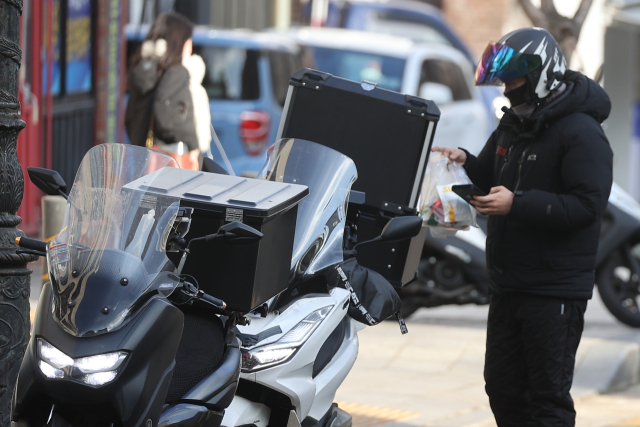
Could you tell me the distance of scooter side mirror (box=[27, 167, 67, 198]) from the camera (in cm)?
327

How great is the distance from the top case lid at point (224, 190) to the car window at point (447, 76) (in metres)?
9.95

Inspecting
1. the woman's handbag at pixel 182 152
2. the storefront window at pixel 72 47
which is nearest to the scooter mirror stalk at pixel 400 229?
the woman's handbag at pixel 182 152

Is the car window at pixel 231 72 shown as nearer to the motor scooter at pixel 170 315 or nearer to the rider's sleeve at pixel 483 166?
the rider's sleeve at pixel 483 166

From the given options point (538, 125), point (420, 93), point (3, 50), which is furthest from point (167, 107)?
point (420, 93)

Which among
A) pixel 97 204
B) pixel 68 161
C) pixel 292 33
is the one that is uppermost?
pixel 97 204

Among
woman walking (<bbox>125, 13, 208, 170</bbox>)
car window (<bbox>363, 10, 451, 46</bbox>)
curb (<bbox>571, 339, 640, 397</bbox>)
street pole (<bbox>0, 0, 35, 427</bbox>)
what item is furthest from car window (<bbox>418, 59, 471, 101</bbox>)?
street pole (<bbox>0, 0, 35, 427</bbox>)

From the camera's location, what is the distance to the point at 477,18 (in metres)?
20.5

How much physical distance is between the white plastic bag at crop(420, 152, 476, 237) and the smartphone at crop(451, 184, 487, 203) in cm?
31

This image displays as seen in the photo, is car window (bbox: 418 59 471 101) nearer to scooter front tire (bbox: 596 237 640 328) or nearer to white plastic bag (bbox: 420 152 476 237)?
scooter front tire (bbox: 596 237 640 328)

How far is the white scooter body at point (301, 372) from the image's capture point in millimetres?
3367

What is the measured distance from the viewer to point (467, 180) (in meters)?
4.48

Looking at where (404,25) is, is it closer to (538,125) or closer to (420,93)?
(420,93)

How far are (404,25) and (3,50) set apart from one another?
16215 mm

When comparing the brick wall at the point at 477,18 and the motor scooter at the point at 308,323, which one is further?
the brick wall at the point at 477,18
